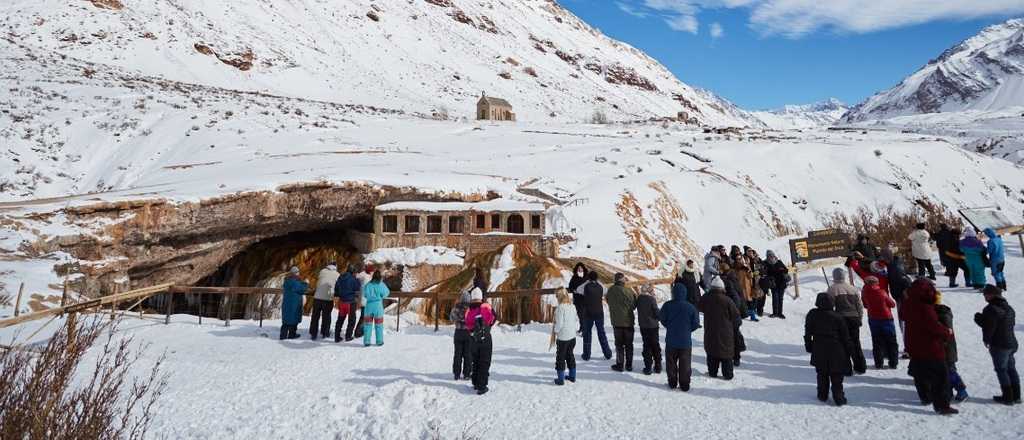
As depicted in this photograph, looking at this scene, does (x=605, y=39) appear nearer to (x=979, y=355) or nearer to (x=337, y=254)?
(x=337, y=254)

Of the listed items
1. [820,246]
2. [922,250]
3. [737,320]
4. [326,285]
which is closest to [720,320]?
[737,320]

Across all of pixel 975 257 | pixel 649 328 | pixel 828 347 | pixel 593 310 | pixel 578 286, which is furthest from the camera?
pixel 975 257

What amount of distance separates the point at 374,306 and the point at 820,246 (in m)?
11.4

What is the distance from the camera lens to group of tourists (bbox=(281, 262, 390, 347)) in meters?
9.77

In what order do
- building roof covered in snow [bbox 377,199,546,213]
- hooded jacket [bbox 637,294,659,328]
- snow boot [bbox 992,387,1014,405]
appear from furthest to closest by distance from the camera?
building roof covered in snow [bbox 377,199,546,213] → hooded jacket [bbox 637,294,659,328] → snow boot [bbox 992,387,1014,405]

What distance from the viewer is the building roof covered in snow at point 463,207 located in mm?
20953

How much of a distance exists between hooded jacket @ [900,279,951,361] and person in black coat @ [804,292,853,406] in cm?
70

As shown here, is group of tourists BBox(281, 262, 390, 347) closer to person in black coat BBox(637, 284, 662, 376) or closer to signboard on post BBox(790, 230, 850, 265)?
person in black coat BBox(637, 284, 662, 376)

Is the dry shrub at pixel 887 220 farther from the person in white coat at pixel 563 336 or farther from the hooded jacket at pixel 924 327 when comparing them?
the person in white coat at pixel 563 336

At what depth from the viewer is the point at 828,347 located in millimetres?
6480

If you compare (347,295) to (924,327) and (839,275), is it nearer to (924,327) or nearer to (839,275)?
(839,275)

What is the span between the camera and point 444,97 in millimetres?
67438

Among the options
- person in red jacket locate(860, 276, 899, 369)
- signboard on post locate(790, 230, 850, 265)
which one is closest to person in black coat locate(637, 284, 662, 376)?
person in red jacket locate(860, 276, 899, 369)

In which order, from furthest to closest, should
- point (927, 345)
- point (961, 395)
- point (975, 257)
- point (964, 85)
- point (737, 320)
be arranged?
point (964, 85), point (975, 257), point (737, 320), point (961, 395), point (927, 345)
